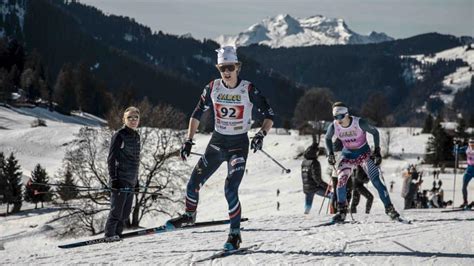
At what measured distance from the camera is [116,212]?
9.75 metres

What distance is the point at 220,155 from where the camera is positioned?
28.1 feet

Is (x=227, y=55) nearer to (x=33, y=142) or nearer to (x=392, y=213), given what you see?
(x=392, y=213)

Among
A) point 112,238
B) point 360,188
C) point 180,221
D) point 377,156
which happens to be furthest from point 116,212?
point 360,188

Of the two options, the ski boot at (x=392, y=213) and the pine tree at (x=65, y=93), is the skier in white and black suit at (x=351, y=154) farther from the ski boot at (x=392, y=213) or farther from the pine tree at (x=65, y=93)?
the pine tree at (x=65, y=93)

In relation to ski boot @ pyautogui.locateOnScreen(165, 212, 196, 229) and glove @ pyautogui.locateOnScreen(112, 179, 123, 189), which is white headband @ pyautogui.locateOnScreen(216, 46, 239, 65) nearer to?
ski boot @ pyautogui.locateOnScreen(165, 212, 196, 229)

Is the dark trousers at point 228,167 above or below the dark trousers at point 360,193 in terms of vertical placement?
above

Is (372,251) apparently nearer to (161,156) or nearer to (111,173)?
(111,173)

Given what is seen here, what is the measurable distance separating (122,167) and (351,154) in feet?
16.7

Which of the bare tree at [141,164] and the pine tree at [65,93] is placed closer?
→ the bare tree at [141,164]

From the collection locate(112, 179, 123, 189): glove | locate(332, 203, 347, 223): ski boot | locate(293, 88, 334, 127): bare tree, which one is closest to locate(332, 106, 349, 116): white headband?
locate(332, 203, 347, 223): ski boot

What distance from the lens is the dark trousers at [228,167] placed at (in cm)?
834

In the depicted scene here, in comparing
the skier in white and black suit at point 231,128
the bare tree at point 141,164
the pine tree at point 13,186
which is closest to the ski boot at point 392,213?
the skier in white and black suit at point 231,128

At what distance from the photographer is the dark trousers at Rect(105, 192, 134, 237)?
9.63 meters

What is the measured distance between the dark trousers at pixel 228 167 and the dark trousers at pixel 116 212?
5.23 feet
